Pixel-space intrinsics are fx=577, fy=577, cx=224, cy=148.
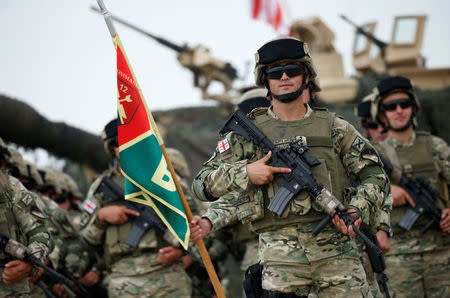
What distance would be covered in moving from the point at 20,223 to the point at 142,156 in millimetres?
1668

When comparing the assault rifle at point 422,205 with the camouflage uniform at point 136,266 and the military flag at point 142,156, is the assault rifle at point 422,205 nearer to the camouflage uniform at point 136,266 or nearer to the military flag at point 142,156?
the camouflage uniform at point 136,266

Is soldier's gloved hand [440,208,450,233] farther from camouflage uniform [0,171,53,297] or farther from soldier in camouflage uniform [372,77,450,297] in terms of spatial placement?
camouflage uniform [0,171,53,297]

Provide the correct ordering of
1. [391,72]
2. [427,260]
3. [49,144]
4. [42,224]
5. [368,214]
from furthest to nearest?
[391,72]
[49,144]
[427,260]
[42,224]
[368,214]

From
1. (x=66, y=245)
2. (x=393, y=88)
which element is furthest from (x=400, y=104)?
(x=66, y=245)

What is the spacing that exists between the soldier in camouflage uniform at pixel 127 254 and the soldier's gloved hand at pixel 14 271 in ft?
4.68

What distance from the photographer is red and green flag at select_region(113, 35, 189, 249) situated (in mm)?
3867

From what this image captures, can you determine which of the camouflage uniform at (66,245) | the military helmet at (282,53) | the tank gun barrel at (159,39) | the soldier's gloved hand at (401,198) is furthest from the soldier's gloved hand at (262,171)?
the tank gun barrel at (159,39)

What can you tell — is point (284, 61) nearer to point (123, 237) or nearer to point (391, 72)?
A: point (123, 237)

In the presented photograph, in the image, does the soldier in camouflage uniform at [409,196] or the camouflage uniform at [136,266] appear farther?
the camouflage uniform at [136,266]

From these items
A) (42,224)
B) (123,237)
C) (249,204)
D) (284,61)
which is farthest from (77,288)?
(284,61)

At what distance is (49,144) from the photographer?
1057cm

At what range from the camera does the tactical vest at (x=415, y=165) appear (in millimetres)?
5695

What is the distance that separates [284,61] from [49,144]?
24.5ft

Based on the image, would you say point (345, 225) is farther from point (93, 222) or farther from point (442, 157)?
point (93, 222)
